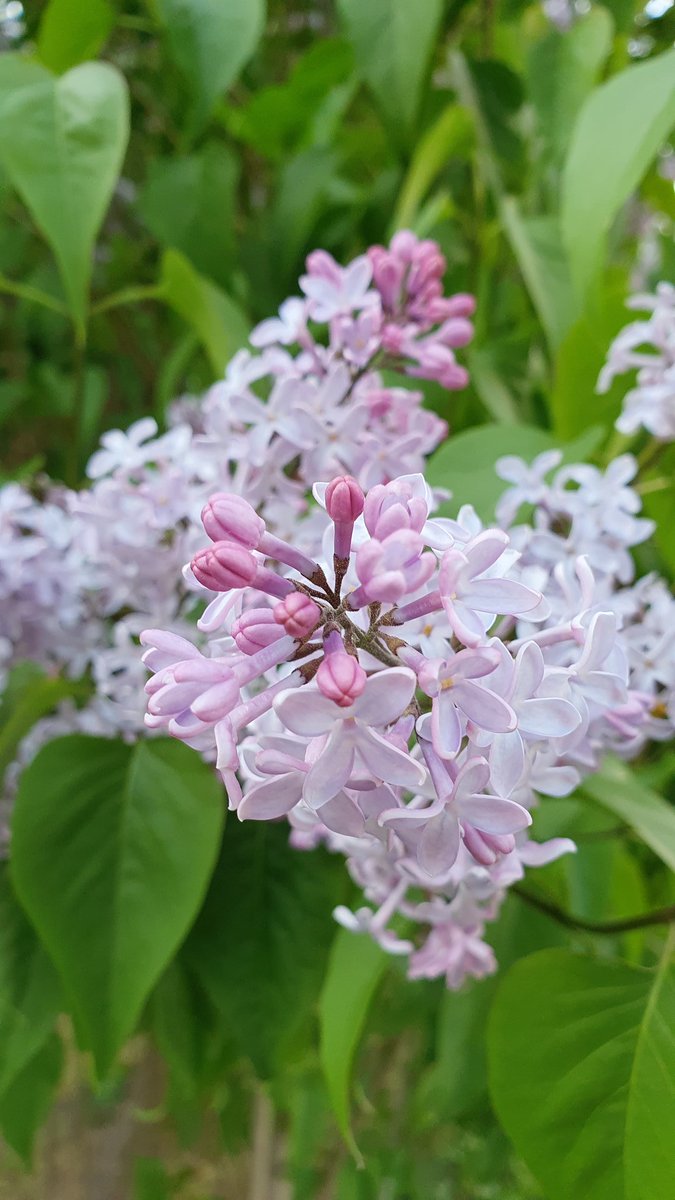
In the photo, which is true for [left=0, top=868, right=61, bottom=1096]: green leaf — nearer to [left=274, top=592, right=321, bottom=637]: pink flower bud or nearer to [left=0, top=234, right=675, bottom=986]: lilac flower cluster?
[left=0, top=234, right=675, bottom=986]: lilac flower cluster

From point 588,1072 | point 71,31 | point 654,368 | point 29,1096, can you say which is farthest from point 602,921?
point 71,31

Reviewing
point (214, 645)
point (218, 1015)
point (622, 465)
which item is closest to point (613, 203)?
point (622, 465)

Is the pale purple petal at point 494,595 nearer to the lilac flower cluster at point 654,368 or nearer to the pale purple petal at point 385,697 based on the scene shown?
the pale purple petal at point 385,697

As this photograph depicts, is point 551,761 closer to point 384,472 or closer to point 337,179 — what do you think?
point 384,472

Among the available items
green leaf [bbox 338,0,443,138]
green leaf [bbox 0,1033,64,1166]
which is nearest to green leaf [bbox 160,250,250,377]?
green leaf [bbox 338,0,443,138]

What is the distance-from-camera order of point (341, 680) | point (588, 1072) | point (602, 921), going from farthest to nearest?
point (602, 921) < point (588, 1072) < point (341, 680)

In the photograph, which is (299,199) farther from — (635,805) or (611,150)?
(635,805)

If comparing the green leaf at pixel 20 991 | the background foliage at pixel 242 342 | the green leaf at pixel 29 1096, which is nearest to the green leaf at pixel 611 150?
the background foliage at pixel 242 342
